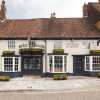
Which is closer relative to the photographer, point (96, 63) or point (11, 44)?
point (96, 63)

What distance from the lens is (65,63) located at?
164ft

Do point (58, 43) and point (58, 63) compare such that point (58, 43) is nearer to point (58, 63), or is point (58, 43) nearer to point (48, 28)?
point (58, 63)

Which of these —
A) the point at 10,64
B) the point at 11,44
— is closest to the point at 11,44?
the point at 11,44

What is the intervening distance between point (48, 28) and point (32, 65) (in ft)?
19.3

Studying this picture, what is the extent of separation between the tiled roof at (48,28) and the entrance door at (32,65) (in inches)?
112

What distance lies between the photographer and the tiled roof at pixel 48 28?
1992 inches

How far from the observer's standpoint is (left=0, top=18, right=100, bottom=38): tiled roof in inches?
1992

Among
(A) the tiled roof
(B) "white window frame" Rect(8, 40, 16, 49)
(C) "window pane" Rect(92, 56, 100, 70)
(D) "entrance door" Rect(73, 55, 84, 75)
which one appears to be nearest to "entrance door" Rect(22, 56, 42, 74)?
(B) "white window frame" Rect(8, 40, 16, 49)

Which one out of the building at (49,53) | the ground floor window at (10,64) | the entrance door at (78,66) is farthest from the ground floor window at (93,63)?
the ground floor window at (10,64)

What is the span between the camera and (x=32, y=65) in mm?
49938

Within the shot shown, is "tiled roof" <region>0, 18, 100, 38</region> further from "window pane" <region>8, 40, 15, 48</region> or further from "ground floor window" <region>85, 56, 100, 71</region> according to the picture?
"ground floor window" <region>85, 56, 100, 71</region>

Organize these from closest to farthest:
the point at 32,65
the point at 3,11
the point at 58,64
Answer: the point at 58,64 < the point at 32,65 < the point at 3,11

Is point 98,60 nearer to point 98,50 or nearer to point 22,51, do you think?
point 98,50

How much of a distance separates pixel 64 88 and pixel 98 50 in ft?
54.3
